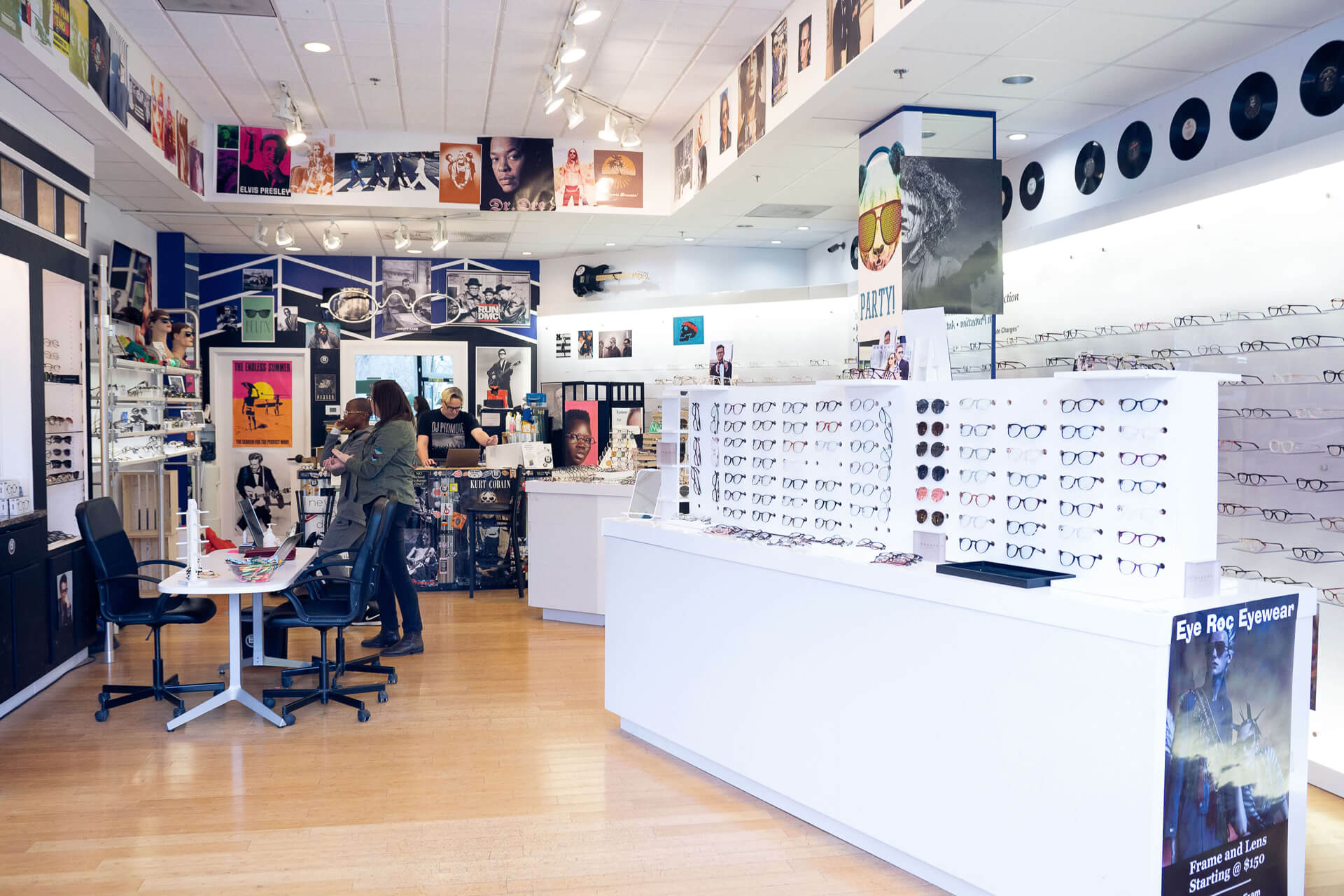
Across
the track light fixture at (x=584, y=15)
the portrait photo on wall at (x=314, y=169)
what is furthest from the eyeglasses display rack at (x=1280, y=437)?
the portrait photo on wall at (x=314, y=169)

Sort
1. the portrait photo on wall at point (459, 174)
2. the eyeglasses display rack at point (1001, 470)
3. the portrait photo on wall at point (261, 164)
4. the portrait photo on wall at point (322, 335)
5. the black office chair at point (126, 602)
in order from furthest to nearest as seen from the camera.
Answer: the portrait photo on wall at point (322, 335) → the portrait photo on wall at point (459, 174) → the portrait photo on wall at point (261, 164) → the black office chair at point (126, 602) → the eyeglasses display rack at point (1001, 470)

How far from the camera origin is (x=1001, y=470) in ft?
10.1

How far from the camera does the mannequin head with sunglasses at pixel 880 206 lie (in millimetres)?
5457

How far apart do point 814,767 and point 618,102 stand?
5.42m

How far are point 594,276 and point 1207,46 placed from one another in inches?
270

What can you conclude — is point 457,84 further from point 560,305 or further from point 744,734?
point 744,734

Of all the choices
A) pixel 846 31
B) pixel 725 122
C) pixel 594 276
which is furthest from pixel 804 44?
pixel 594 276

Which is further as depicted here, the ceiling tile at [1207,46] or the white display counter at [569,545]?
the white display counter at [569,545]

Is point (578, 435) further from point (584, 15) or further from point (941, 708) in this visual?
Answer: point (941, 708)

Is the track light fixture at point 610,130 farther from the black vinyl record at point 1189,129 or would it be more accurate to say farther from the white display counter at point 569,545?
the black vinyl record at point 1189,129

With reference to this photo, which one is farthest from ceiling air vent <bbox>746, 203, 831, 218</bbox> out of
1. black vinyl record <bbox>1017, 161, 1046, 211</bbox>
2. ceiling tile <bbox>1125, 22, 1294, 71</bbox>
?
ceiling tile <bbox>1125, 22, 1294, 71</bbox>

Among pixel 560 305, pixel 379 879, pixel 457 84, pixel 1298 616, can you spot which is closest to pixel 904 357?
pixel 1298 616

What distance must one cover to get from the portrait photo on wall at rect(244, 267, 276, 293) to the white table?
21.3ft

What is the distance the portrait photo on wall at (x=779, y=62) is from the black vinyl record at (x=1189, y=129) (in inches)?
84.7
